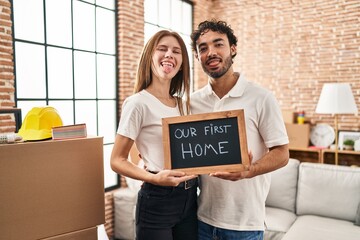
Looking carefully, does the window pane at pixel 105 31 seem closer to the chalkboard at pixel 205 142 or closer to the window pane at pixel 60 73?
the window pane at pixel 60 73

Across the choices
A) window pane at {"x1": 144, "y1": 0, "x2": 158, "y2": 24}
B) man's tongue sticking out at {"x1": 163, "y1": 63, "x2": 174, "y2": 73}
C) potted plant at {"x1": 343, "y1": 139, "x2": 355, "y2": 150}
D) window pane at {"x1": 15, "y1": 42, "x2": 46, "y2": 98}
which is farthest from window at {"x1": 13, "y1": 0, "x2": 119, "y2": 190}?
potted plant at {"x1": 343, "y1": 139, "x2": 355, "y2": 150}

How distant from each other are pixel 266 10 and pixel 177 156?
4896 mm

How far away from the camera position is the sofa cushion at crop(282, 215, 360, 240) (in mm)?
2689

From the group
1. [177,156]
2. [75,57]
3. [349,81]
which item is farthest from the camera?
[349,81]

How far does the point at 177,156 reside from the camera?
1.40 meters

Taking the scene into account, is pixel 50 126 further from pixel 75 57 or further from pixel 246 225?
pixel 75 57

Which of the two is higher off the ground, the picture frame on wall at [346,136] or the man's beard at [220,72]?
the man's beard at [220,72]

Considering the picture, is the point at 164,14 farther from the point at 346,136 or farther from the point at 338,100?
the point at 346,136

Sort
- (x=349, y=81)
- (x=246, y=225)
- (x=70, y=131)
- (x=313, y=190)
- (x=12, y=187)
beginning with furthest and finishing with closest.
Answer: (x=349, y=81), (x=313, y=190), (x=246, y=225), (x=70, y=131), (x=12, y=187)

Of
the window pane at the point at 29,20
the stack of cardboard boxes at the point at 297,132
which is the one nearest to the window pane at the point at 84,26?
the window pane at the point at 29,20

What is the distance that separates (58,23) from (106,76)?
860 mm

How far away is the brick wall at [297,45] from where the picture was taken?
4.99m

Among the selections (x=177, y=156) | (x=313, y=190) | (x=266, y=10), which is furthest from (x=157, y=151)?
(x=266, y=10)

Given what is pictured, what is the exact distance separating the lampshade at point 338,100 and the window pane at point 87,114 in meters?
2.97
